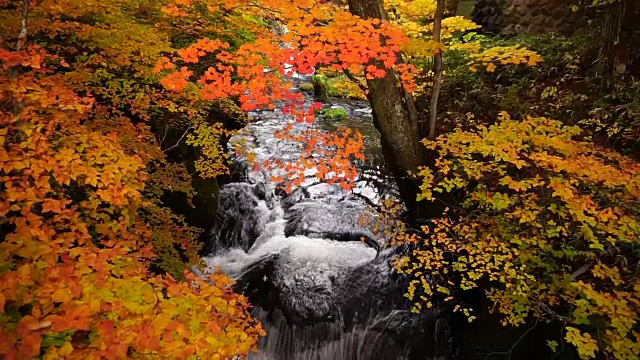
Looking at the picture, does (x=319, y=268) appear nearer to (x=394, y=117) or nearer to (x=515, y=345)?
(x=394, y=117)

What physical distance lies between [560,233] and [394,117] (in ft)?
11.0

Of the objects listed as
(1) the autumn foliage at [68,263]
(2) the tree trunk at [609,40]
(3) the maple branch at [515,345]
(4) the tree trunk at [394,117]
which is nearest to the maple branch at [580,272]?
(3) the maple branch at [515,345]

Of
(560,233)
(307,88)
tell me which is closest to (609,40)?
(560,233)

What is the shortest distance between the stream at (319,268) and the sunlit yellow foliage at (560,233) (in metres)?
2.07

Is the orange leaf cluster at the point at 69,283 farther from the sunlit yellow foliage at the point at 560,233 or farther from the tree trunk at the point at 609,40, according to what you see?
the tree trunk at the point at 609,40

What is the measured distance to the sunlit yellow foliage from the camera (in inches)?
171

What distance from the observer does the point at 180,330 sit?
8.59 ft

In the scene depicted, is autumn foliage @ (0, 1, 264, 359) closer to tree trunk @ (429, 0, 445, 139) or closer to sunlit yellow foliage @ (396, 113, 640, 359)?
sunlit yellow foliage @ (396, 113, 640, 359)

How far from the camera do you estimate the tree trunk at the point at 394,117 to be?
599 cm

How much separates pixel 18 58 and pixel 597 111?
834 centimetres

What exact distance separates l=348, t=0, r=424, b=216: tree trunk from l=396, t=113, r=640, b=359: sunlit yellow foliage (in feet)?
1.37

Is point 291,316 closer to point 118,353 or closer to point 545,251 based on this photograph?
point 545,251

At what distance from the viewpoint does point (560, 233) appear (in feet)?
18.2

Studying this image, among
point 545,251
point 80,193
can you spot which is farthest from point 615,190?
point 80,193
